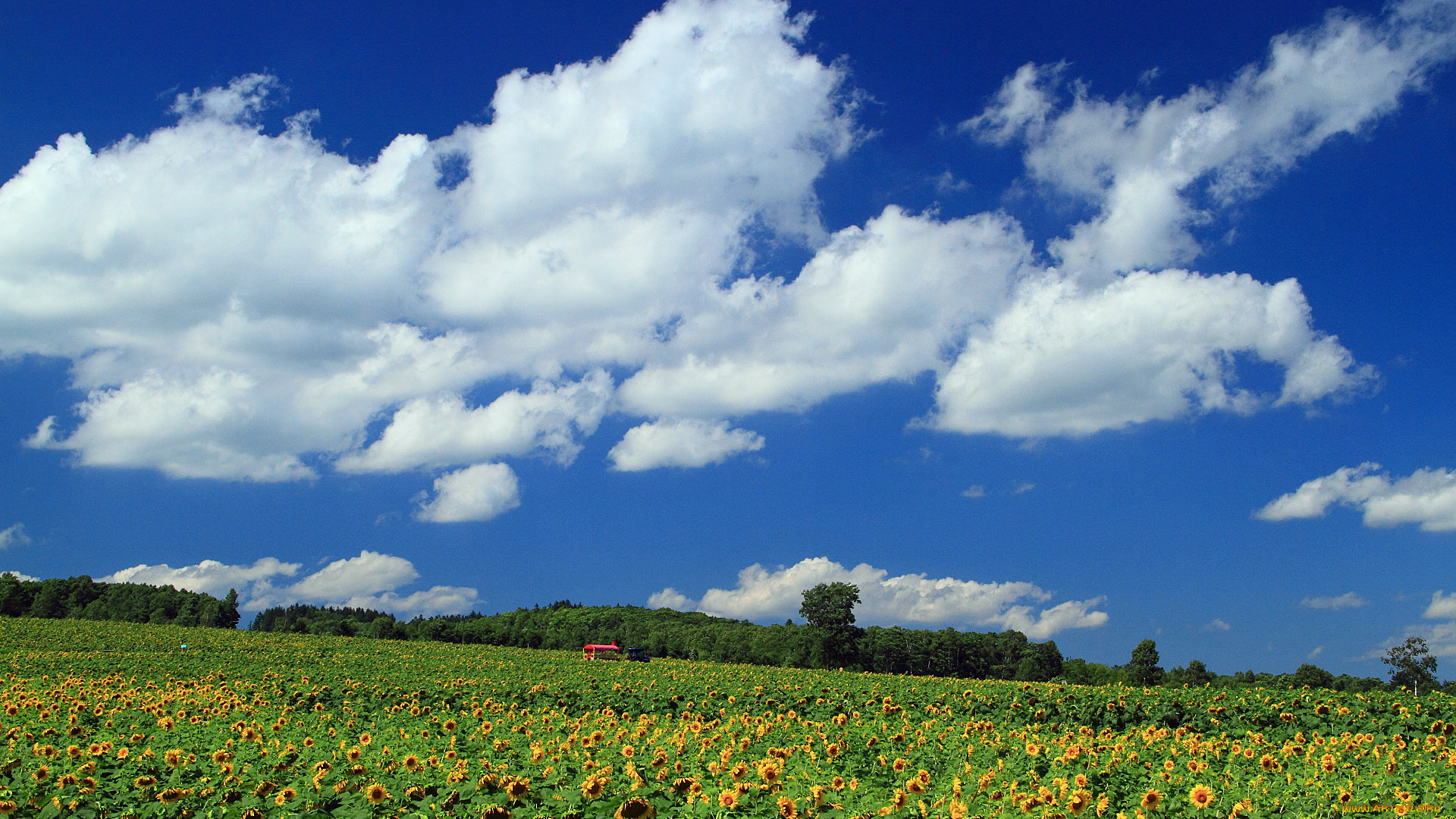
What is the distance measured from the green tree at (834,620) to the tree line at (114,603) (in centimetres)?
8093

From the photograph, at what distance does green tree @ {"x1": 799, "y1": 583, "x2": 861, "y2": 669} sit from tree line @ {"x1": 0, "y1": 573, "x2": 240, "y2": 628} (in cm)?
8093

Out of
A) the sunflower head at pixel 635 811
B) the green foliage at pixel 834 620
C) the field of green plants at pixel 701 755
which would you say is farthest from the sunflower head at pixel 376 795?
the green foliage at pixel 834 620

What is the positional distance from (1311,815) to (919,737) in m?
6.89

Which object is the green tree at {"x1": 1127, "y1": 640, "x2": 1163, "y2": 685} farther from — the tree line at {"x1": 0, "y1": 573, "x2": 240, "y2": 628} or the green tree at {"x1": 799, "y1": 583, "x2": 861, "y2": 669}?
the tree line at {"x1": 0, "y1": 573, "x2": 240, "y2": 628}

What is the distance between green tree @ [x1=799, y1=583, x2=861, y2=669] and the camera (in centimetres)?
8250

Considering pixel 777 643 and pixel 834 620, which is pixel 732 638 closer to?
pixel 777 643

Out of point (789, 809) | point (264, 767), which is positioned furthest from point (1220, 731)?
point (264, 767)

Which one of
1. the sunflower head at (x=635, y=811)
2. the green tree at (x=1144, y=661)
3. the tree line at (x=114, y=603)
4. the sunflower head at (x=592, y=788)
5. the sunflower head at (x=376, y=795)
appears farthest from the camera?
the tree line at (x=114, y=603)

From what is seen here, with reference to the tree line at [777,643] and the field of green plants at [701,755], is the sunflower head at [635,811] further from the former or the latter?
the tree line at [777,643]

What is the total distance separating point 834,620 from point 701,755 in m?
74.2

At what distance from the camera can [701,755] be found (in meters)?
11.3

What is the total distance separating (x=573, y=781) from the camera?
29.5 feet

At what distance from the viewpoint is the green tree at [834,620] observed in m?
82.5

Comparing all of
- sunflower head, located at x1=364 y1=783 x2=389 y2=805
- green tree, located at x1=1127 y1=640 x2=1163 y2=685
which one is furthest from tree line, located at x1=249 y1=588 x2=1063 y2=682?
sunflower head, located at x1=364 y1=783 x2=389 y2=805
